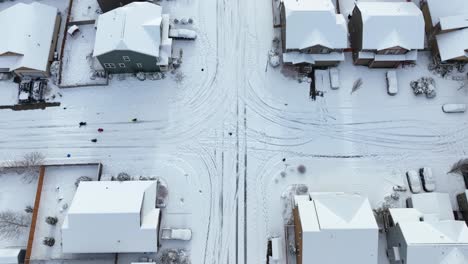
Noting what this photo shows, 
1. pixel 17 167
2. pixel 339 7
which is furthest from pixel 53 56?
pixel 339 7

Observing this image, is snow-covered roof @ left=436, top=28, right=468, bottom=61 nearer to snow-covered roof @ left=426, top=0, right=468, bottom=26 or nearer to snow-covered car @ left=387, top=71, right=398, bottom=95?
snow-covered roof @ left=426, top=0, right=468, bottom=26

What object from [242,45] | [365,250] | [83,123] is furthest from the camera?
[242,45]

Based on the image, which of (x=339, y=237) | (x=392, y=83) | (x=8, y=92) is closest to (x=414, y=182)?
(x=392, y=83)

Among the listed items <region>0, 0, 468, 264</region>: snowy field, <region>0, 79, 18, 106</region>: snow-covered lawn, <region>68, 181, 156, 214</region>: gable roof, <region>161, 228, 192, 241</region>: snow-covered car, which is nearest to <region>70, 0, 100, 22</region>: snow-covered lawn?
<region>0, 0, 468, 264</region>: snowy field

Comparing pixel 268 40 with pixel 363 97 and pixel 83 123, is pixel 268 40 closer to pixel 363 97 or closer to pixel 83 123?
pixel 363 97

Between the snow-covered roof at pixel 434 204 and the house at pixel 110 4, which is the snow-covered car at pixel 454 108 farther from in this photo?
the house at pixel 110 4
